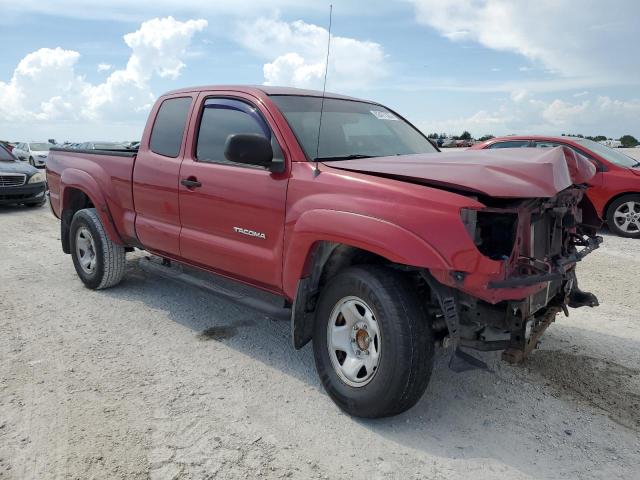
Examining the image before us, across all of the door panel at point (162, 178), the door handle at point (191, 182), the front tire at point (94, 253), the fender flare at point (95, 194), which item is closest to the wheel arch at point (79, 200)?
the fender flare at point (95, 194)

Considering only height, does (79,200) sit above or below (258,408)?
above

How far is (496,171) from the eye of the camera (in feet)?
9.14

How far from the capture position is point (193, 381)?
3.56 m

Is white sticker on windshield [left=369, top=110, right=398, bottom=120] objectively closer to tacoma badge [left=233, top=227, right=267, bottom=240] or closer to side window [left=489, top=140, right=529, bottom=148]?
tacoma badge [left=233, top=227, right=267, bottom=240]

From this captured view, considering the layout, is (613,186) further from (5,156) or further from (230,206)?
(5,156)

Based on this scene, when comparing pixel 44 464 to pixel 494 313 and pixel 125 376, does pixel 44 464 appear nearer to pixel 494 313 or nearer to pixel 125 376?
pixel 125 376

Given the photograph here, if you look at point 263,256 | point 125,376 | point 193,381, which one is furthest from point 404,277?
point 125,376

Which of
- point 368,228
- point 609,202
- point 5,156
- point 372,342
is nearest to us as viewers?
point 368,228

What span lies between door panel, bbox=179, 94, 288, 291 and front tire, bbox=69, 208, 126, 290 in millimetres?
1380

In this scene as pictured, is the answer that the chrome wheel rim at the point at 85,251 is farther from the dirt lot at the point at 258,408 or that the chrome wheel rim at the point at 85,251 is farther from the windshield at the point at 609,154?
the windshield at the point at 609,154

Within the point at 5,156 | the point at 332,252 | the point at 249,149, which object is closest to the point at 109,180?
the point at 249,149

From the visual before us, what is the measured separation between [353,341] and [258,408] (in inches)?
27.9

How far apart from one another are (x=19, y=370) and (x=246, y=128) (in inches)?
90.6

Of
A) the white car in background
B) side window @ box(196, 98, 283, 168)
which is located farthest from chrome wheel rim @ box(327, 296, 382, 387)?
the white car in background
